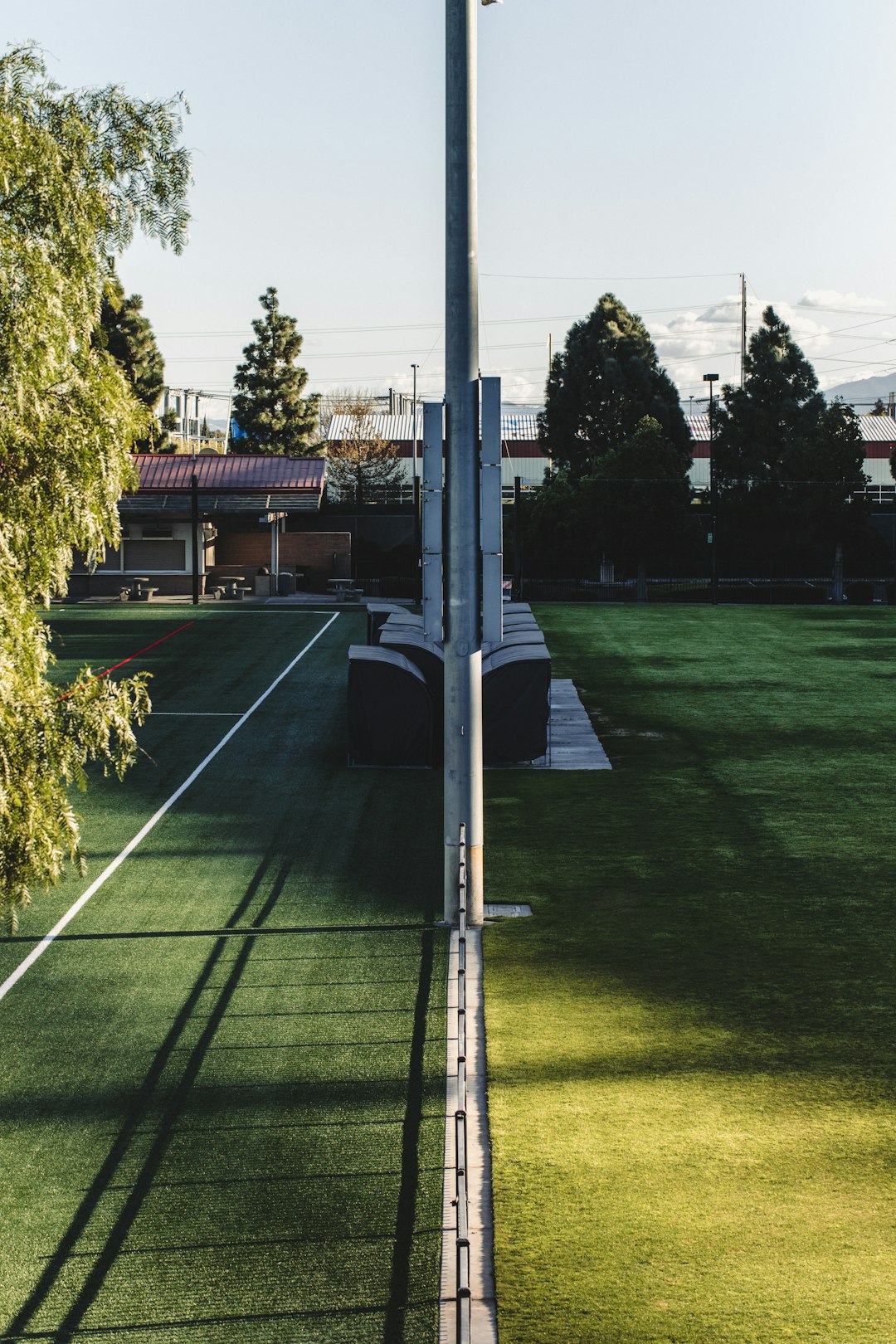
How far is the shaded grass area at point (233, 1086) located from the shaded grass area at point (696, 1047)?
0.71 m

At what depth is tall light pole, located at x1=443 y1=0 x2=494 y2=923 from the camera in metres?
11.9

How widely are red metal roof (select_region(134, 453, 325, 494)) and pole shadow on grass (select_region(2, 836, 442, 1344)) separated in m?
41.3

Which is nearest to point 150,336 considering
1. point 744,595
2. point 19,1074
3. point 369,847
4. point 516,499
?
point 516,499

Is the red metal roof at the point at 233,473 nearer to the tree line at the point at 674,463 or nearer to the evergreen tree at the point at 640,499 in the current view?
the tree line at the point at 674,463

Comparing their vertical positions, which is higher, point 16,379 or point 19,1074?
point 16,379

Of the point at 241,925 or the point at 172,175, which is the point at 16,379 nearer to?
the point at 172,175

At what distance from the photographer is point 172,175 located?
8250 millimetres

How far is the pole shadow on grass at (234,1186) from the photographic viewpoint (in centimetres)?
682

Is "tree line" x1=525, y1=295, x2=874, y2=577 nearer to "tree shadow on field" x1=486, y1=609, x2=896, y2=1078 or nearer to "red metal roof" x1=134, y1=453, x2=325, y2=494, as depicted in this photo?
"red metal roof" x1=134, y1=453, x2=325, y2=494

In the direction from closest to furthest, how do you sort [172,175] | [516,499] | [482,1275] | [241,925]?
Answer: [482,1275] → [172,175] → [241,925] → [516,499]

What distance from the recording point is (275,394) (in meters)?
73.2

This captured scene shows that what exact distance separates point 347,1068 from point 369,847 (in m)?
6.69

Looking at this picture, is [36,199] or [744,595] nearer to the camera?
[36,199]

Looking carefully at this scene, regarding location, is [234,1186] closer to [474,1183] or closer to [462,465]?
[474,1183]
